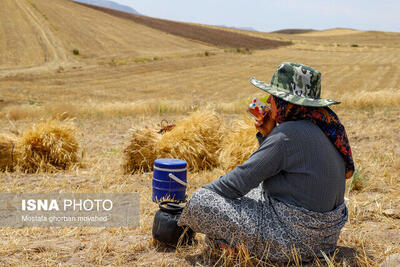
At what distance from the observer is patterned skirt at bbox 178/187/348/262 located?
2.56 meters

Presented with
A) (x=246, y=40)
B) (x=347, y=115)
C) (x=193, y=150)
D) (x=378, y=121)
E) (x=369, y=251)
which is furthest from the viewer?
(x=246, y=40)

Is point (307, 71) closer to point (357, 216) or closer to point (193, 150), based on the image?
point (357, 216)

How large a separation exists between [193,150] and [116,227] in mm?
2017

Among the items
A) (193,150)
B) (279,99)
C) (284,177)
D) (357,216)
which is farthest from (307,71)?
(193,150)

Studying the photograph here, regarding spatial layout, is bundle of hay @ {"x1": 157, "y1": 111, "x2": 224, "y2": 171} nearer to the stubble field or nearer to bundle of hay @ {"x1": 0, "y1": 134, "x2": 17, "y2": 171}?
the stubble field

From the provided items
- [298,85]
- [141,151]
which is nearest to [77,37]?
[141,151]

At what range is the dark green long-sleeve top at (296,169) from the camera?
2.43m

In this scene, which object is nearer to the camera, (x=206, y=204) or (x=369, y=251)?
(x=206, y=204)

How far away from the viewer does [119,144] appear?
738 cm

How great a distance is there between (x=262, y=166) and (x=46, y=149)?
4178mm

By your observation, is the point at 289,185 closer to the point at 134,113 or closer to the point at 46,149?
the point at 46,149

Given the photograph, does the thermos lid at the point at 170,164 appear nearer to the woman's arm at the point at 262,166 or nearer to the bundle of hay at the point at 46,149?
the woman's arm at the point at 262,166

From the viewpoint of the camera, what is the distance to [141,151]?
18.1ft

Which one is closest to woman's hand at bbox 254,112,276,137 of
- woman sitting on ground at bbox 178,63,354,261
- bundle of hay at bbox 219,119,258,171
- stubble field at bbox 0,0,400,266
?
woman sitting on ground at bbox 178,63,354,261
